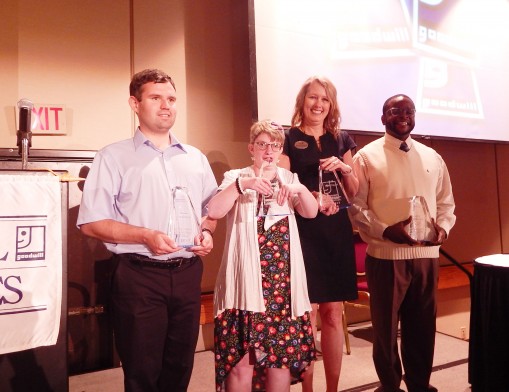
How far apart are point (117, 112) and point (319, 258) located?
176 cm

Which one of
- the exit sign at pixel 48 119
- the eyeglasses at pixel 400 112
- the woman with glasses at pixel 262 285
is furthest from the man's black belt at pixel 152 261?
the exit sign at pixel 48 119

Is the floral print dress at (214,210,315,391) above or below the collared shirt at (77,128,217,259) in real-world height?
below

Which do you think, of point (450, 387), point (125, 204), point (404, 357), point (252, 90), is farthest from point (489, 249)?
point (125, 204)

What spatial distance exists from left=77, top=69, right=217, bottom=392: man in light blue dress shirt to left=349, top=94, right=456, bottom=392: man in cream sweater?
39.8 inches

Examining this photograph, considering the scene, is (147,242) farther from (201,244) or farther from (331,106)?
(331,106)

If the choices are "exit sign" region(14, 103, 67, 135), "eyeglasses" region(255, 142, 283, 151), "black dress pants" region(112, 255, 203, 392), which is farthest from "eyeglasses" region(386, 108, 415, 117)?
"exit sign" region(14, 103, 67, 135)

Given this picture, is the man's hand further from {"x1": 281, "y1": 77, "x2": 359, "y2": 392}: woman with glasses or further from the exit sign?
the exit sign

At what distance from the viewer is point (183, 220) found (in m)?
1.48

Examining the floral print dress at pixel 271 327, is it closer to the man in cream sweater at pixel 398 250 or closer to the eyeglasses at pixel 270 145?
the eyeglasses at pixel 270 145

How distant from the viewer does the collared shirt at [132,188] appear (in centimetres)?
155

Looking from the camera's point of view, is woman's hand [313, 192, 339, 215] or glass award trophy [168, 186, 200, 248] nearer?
glass award trophy [168, 186, 200, 248]

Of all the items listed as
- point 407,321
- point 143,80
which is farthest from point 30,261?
point 407,321

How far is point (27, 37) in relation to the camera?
2.76m

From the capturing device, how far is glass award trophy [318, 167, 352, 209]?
1.90 metres
